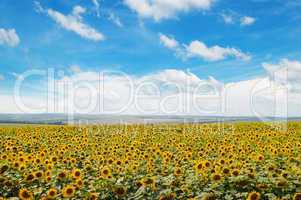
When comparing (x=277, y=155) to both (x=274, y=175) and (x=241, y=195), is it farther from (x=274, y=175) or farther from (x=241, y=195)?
(x=241, y=195)

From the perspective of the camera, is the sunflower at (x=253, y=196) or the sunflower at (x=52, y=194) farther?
the sunflower at (x=52, y=194)

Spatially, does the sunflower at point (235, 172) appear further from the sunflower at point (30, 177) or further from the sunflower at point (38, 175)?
the sunflower at point (30, 177)

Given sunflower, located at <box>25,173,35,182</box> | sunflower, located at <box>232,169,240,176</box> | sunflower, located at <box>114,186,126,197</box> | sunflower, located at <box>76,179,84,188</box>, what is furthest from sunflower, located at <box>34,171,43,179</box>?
sunflower, located at <box>232,169,240,176</box>

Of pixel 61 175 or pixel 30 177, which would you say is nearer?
pixel 61 175

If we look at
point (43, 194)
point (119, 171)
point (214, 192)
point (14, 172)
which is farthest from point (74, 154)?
point (214, 192)

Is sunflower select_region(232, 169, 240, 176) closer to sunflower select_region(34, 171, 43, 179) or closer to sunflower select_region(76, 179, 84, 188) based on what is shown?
sunflower select_region(76, 179, 84, 188)

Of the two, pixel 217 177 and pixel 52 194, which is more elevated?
pixel 217 177

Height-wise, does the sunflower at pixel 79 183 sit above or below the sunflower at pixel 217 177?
below

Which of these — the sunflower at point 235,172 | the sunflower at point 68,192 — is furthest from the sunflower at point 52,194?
the sunflower at point 235,172

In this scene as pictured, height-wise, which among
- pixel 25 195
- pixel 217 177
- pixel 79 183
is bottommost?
pixel 25 195

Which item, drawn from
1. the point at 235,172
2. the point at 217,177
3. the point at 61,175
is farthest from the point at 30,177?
the point at 235,172

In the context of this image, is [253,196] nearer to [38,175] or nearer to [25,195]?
[25,195]

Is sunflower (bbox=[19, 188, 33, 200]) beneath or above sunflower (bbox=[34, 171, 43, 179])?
beneath

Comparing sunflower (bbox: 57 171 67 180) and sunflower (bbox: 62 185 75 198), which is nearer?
sunflower (bbox: 62 185 75 198)
